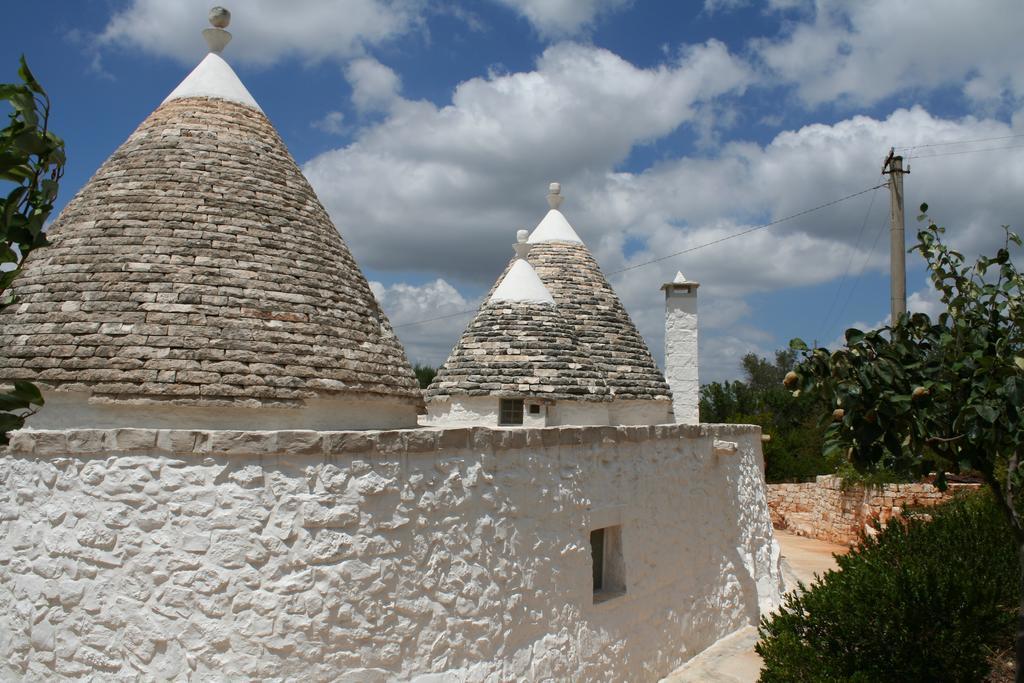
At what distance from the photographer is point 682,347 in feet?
44.2

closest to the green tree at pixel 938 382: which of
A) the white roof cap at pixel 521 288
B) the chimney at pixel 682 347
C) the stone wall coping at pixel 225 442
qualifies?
the stone wall coping at pixel 225 442

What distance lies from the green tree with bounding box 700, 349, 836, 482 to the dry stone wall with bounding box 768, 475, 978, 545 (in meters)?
1.06

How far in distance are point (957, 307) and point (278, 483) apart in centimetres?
470

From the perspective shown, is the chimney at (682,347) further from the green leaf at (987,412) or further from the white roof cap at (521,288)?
the green leaf at (987,412)

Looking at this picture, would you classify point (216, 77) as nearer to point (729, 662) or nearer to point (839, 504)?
point (729, 662)

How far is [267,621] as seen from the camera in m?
5.14

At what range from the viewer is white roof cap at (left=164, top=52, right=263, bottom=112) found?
819 centimetres

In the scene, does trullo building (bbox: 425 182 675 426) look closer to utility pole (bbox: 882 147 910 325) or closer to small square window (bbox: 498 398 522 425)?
small square window (bbox: 498 398 522 425)

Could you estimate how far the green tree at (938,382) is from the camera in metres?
→ 4.62

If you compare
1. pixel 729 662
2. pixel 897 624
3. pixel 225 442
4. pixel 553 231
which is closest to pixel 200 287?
pixel 225 442

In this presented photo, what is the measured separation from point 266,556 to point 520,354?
5882 mm

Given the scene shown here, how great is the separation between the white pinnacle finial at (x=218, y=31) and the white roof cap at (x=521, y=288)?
4812mm

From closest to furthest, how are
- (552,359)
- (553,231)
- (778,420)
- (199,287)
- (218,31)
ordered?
(199,287)
(218,31)
(552,359)
(553,231)
(778,420)

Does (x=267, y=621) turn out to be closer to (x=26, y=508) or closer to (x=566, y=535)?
(x=26, y=508)
